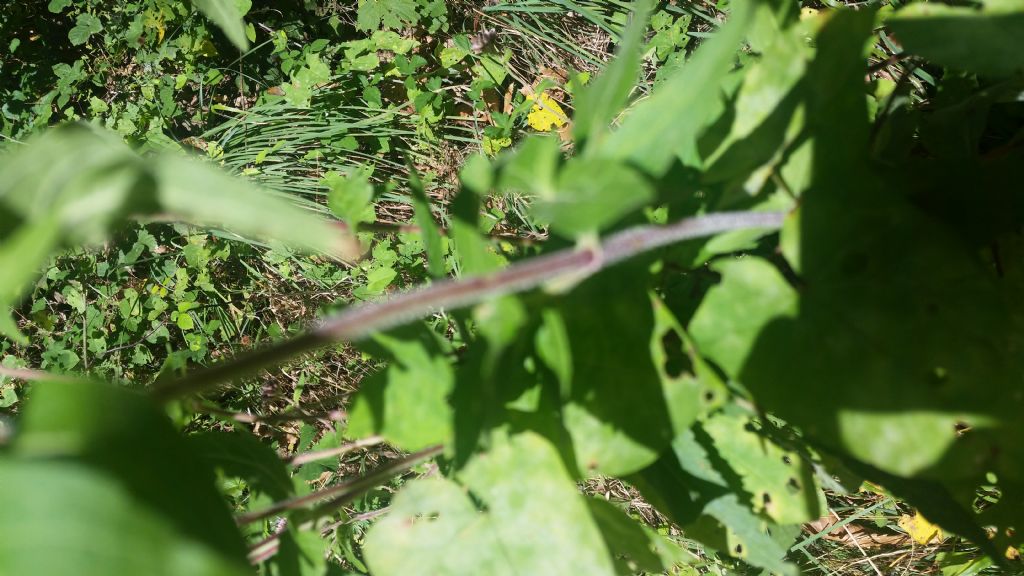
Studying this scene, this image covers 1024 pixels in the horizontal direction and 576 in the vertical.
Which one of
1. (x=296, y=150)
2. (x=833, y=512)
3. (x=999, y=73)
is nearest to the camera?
(x=999, y=73)

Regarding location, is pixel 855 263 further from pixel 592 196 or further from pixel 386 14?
pixel 386 14

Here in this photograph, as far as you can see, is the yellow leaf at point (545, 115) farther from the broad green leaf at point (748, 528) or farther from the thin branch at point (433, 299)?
the thin branch at point (433, 299)

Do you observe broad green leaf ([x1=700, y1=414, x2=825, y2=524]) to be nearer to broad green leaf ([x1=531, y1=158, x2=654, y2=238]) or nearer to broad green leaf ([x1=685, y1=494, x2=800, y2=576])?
broad green leaf ([x1=685, y1=494, x2=800, y2=576])

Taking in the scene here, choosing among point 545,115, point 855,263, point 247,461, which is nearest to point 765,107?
point 855,263

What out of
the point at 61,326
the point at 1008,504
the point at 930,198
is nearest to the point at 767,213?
the point at 930,198

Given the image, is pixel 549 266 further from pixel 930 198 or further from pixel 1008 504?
pixel 1008 504

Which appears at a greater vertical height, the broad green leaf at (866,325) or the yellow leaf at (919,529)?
the broad green leaf at (866,325)

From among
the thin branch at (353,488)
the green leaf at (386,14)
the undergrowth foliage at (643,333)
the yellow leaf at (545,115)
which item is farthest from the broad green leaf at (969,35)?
the green leaf at (386,14)
